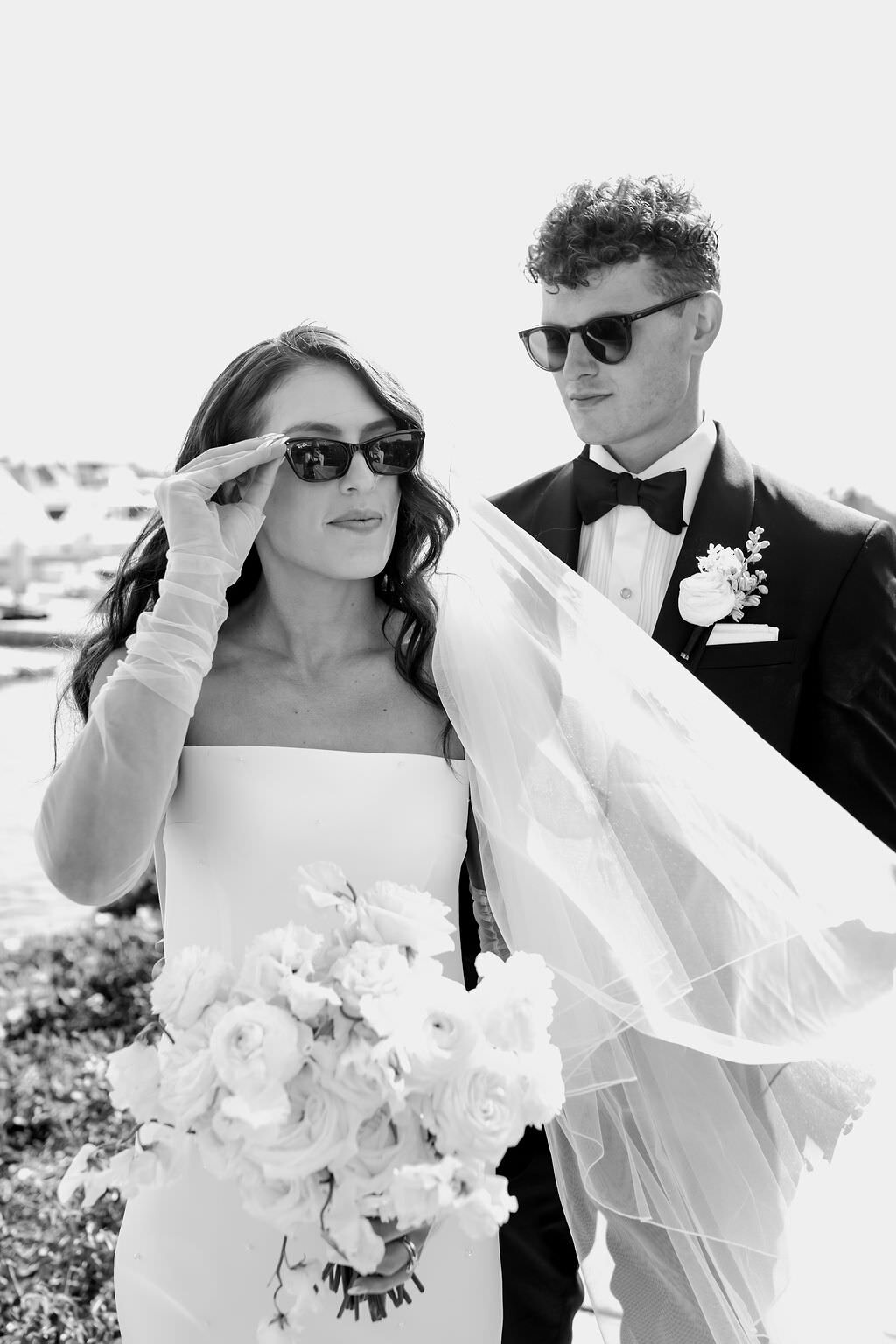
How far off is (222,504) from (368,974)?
1104 mm

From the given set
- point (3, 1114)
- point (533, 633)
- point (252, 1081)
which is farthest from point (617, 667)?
point (3, 1114)

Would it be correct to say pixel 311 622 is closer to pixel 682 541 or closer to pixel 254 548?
pixel 254 548

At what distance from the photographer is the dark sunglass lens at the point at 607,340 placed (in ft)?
9.24

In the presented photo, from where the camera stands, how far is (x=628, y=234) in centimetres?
280

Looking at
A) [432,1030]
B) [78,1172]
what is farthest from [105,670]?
[432,1030]

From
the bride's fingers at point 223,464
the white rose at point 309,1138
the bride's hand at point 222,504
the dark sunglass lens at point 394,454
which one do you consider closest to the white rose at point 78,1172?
the white rose at point 309,1138

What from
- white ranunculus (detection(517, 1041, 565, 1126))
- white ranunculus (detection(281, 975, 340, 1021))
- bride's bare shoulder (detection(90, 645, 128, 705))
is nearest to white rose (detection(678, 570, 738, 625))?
bride's bare shoulder (detection(90, 645, 128, 705))

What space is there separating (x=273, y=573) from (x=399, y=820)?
597 mm

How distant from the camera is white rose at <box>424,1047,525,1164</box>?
1.56 m

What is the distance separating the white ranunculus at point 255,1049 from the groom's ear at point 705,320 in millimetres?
1981

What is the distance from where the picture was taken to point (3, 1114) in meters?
4.58

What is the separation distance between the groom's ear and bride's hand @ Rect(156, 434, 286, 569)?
43.9 inches

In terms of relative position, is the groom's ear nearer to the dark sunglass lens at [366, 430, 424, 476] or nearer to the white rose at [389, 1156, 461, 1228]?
the dark sunglass lens at [366, 430, 424, 476]

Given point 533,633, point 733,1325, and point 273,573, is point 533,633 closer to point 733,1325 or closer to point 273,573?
point 273,573
